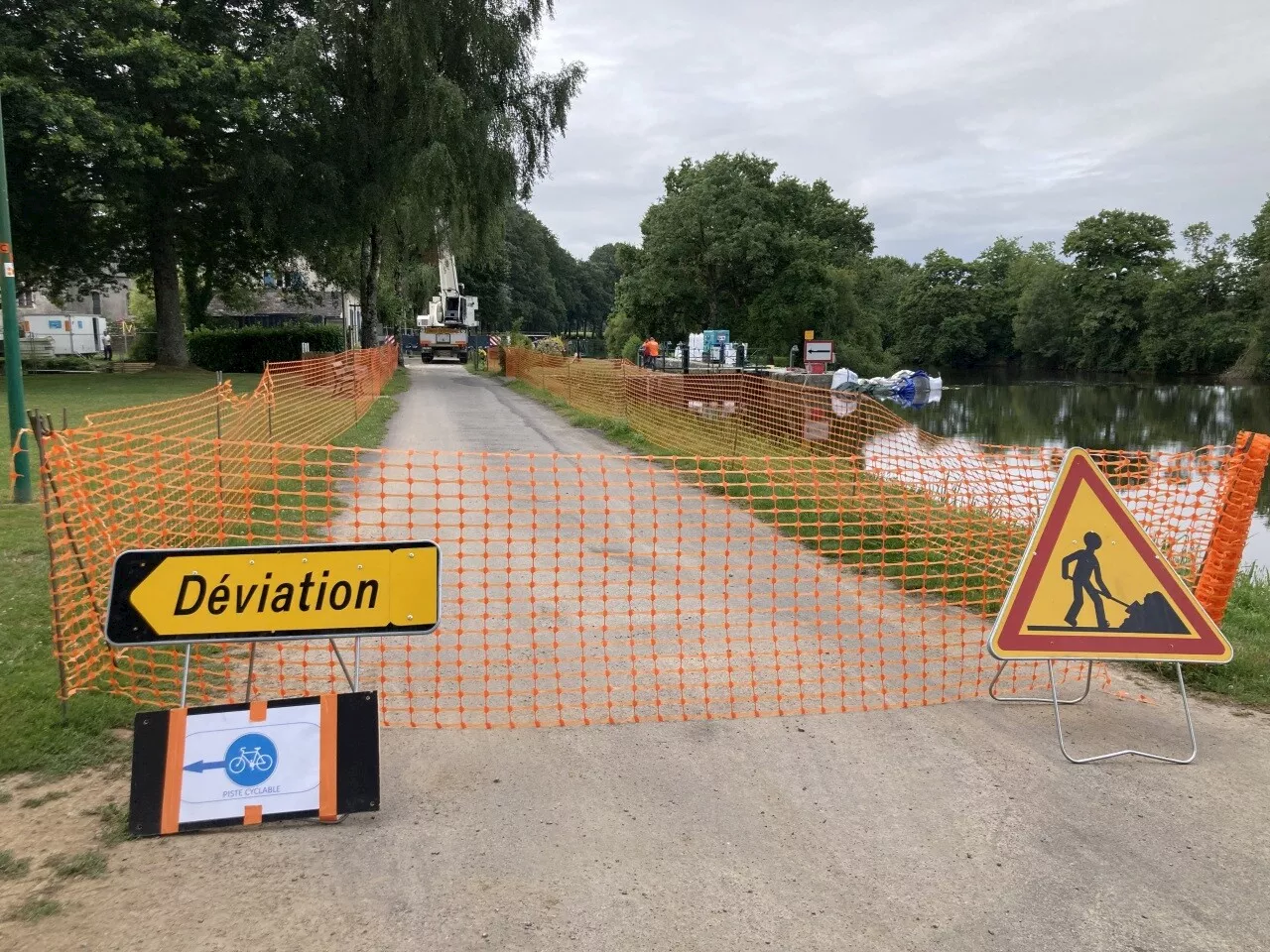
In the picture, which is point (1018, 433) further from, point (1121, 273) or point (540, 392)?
point (1121, 273)

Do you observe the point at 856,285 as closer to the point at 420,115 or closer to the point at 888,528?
the point at 420,115

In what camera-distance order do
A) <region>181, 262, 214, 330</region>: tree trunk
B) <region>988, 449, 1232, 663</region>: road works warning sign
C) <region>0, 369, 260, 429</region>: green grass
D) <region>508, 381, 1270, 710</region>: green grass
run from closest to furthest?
1. <region>988, 449, 1232, 663</region>: road works warning sign
2. <region>508, 381, 1270, 710</region>: green grass
3. <region>0, 369, 260, 429</region>: green grass
4. <region>181, 262, 214, 330</region>: tree trunk

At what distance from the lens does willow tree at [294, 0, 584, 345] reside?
2683 cm

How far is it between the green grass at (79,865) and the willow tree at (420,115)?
26.1 metres

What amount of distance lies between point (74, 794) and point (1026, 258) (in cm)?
10814

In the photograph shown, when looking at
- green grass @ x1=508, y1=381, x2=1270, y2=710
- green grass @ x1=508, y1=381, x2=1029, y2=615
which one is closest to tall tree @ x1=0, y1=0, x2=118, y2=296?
green grass @ x1=508, y1=381, x2=1029, y2=615

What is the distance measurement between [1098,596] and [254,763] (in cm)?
380

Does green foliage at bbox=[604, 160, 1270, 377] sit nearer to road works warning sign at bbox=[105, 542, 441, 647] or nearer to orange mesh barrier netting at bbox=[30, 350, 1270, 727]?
orange mesh barrier netting at bbox=[30, 350, 1270, 727]

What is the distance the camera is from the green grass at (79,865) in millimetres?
3169

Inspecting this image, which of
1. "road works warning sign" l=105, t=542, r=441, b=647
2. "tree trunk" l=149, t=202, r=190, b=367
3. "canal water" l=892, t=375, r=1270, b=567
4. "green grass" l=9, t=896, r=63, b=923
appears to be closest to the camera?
"green grass" l=9, t=896, r=63, b=923

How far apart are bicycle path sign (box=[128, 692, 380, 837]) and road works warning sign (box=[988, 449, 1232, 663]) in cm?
295

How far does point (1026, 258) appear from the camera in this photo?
99.3m

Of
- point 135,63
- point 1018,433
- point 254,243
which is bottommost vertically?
point 1018,433

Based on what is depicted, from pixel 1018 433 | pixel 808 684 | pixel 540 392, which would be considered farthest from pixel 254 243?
pixel 808 684
